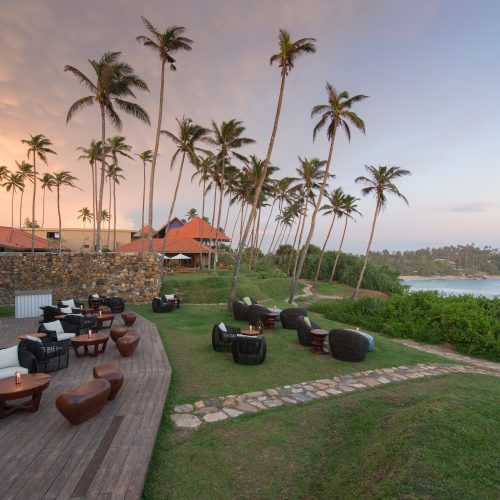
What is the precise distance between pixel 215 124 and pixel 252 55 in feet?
25.5

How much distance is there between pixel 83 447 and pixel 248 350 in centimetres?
418

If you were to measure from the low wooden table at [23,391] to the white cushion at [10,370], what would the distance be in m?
0.29

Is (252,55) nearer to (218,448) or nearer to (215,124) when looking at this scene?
(215,124)

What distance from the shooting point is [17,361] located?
18.6 ft

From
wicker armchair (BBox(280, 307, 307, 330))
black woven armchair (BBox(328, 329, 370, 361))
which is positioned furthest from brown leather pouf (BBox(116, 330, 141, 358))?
wicker armchair (BBox(280, 307, 307, 330))

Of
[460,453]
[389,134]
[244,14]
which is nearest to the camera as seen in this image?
[460,453]

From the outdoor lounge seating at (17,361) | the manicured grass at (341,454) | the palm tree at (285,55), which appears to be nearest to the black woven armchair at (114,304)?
the palm tree at (285,55)

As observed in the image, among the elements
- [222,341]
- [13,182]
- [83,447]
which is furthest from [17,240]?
[83,447]

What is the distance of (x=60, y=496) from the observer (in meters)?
2.88

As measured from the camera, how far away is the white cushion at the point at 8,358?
5.49 metres

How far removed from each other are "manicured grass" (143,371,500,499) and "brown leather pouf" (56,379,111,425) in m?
1.07

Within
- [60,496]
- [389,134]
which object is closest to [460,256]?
[389,134]

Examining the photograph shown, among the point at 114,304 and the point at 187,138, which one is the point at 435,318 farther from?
the point at 187,138

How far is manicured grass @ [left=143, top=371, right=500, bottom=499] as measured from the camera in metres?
3.06
